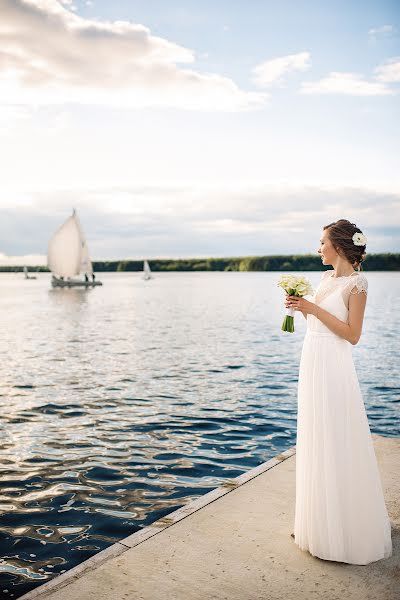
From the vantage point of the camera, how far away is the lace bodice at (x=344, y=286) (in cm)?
530

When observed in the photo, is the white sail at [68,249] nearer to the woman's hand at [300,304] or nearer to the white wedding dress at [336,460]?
the woman's hand at [300,304]

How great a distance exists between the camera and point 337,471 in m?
5.33

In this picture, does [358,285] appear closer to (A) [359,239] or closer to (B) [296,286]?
(A) [359,239]

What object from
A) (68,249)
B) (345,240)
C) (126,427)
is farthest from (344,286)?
(68,249)

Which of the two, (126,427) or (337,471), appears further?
(126,427)

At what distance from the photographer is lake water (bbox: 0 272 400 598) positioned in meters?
7.55

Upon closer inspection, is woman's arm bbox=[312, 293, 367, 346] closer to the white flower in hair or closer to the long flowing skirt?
the long flowing skirt

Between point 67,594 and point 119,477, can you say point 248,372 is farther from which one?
point 67,594

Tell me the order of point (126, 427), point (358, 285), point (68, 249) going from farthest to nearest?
point (68, 249), point (126, 427), point (358, 285)

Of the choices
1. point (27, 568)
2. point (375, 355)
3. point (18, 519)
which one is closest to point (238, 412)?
point (18, 519)

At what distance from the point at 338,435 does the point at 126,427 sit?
318 inches

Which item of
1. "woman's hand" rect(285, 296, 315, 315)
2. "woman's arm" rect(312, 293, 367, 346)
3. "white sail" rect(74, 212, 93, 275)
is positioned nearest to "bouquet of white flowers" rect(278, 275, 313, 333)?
"woman's hand" rect(285, 296, 315, 315)

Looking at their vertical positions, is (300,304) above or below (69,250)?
below

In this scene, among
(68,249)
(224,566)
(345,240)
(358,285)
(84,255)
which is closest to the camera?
(224,566)
